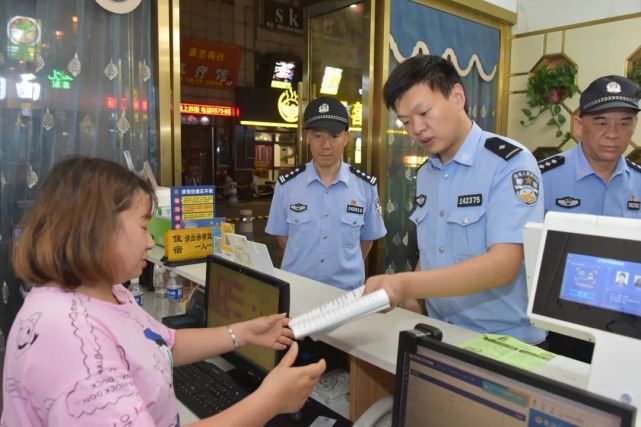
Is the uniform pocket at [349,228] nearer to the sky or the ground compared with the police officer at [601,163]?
nearer to the ground

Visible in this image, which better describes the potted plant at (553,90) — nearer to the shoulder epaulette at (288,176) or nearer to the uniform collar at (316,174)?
the uniform collar at (316,174)

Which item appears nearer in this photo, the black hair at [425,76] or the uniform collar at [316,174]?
the black hair at [425,76]

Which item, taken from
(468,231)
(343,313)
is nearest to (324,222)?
(468,231)

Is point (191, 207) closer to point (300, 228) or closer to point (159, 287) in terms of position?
point (159, 287)

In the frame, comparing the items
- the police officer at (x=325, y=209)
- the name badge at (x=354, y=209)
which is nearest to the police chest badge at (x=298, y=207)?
the police officer at (x=325, y=209)

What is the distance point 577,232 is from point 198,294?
1.35 m

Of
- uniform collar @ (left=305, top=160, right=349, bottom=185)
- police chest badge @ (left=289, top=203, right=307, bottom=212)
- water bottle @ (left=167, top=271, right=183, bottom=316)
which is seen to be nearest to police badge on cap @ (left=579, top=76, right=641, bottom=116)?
uniform collar @ (left=305, top=160, right=349, bottom=185)

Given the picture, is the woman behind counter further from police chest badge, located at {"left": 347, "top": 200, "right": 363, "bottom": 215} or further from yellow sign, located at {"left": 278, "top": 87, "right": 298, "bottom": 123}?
yellow sign, located at {"left": 278, "top": 87, "right": 298, "bottom": 123}

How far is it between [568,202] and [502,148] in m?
1.08

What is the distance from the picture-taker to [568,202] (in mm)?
2291

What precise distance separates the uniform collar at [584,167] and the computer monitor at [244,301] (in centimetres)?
173

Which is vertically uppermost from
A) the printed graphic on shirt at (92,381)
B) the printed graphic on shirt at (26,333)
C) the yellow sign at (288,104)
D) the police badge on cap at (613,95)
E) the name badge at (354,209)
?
the yellow sign at (288,104)

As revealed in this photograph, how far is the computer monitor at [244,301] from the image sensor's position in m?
1.20

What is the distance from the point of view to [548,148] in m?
4.06
